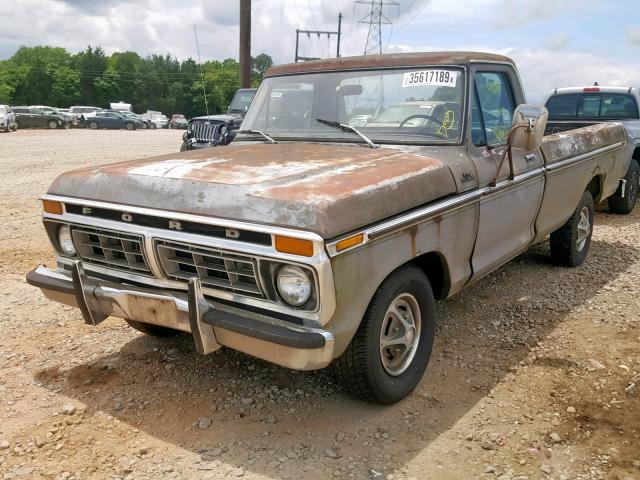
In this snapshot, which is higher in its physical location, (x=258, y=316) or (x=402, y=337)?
(x=258, y=316)

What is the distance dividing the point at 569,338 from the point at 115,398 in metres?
3.21

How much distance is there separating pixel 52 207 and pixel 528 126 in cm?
298

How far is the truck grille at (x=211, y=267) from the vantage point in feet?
9.39

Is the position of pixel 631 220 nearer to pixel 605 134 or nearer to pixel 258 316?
pixel 605 134

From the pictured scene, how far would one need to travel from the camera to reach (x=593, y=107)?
30.4 ft

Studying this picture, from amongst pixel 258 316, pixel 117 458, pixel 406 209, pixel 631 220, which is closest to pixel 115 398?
pixel 117 458

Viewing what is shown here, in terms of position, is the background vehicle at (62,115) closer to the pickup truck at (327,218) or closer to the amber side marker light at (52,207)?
the pickup truck at (327,218)

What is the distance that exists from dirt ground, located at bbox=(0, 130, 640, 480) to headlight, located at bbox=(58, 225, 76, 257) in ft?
2.66

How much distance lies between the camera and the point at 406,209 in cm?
318

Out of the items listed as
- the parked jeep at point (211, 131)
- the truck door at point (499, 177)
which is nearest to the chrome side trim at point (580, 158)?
the truck door at point (499, 177)

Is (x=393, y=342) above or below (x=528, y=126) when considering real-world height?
below

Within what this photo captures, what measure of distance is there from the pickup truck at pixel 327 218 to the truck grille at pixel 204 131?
27.6ft

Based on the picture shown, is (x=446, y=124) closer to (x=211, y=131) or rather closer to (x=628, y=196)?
(x=628, y=196)

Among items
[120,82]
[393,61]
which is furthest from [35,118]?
[120,82]
